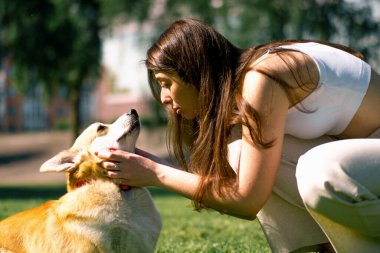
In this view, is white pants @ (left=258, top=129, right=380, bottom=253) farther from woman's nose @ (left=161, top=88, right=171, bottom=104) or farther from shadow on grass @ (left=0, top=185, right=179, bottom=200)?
shadow on grass @ (left=0, top=185, right=179, bottom=200)

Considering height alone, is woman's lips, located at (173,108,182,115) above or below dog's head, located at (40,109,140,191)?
above

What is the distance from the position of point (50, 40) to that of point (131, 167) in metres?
18.2

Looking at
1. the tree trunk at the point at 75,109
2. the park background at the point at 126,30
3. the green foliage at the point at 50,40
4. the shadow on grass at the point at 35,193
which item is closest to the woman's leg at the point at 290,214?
the shadow on grass at the point at 35,193

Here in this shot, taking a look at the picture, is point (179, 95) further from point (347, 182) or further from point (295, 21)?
point (295, 21)

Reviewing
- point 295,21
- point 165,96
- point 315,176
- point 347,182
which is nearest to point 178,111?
point 165,96

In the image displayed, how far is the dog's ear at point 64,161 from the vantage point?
11.1 ft

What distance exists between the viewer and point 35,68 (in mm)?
21281

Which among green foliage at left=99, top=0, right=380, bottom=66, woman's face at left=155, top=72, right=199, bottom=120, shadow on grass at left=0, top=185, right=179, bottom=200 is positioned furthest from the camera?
green foliage at left=99, top=0, right=380, bottom=66

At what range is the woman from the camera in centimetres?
282

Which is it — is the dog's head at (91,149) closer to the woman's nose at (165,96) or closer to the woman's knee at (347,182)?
the woman's nose at (165,96)

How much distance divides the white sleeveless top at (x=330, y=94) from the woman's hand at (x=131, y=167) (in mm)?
738

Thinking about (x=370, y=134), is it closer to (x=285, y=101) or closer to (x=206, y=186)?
(x=285, y=101)

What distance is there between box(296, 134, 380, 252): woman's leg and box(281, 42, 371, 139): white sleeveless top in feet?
0.70

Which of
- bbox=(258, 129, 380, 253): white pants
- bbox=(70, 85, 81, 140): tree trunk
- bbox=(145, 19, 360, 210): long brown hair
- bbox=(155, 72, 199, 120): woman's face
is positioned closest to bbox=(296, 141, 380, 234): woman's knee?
bbox=(258, 129, 380, 253): white pants
